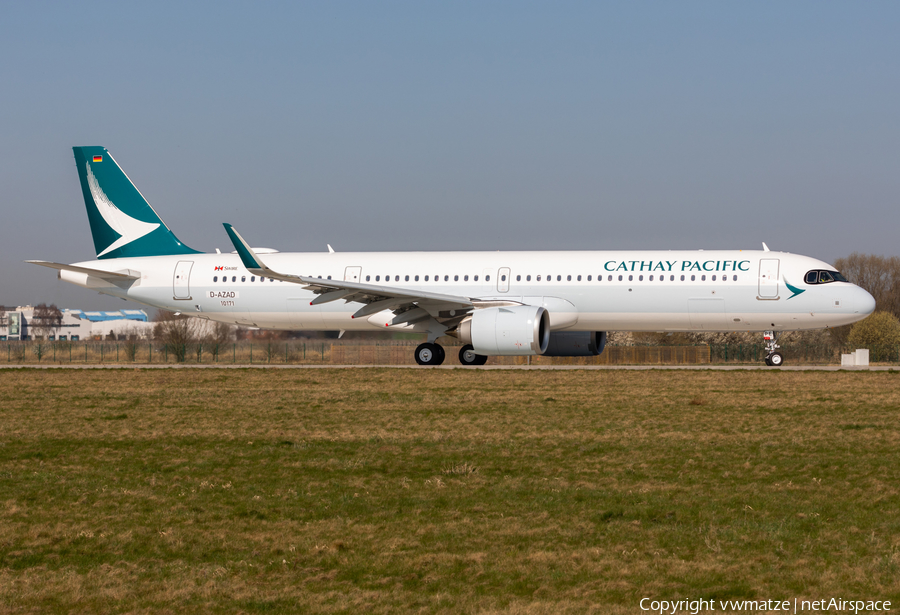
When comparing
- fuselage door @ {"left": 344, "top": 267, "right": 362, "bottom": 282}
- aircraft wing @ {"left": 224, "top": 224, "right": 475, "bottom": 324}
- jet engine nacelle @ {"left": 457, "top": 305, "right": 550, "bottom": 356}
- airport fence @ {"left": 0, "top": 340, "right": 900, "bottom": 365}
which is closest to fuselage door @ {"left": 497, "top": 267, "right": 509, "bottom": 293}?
aircraft wing @ {"left": 224, "top": 224, "right": 475, "bottom": 324}

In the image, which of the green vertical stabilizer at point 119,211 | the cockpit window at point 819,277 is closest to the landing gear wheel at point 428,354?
the green vertical stabilizer at point 119,211

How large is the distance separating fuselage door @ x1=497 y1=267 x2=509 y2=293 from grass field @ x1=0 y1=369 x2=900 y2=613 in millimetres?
11871

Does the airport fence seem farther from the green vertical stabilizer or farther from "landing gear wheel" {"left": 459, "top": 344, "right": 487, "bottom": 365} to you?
"landing gear wheel" {"left": 459, "top": 344, "right": 487, "bottom": 365}

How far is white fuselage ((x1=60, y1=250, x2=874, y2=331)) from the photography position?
25.6 metres

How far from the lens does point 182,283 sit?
29953mm

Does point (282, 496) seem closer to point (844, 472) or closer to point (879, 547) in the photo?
point (879, 547)

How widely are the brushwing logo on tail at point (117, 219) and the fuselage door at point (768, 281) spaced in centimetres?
2067

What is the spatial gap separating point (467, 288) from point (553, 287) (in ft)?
9.13

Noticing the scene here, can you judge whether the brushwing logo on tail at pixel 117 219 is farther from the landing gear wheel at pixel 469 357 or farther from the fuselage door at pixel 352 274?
the landing gear wheel at pixel 469 357

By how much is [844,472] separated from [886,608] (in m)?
4.30

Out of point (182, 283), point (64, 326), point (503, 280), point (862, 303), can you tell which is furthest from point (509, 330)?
point (64, 326)

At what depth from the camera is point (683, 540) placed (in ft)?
21.7

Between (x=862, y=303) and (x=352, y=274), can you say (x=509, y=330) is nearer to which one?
(x=352, y=274)

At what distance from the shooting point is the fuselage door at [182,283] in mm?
29938
